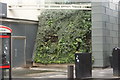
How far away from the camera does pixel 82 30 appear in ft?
65.9

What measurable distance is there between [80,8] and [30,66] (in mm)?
6216

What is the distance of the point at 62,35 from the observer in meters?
21.0

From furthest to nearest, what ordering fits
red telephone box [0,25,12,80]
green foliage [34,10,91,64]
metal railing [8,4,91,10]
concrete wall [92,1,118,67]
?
metal railing [8,4,91,10]
green foliage [34,10,91,64]
concrete wall [92,1,118,67]
red telephone box [0,25,12,80]

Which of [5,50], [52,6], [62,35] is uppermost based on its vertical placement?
[52,6]

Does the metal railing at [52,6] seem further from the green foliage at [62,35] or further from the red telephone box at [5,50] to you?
the red telephone box at [5,50]

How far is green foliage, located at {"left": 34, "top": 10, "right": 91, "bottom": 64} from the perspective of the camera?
2011 centimetres

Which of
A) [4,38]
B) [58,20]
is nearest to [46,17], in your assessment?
[58,20]

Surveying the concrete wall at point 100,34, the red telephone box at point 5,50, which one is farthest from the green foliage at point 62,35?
the red telephone box at point 5,50

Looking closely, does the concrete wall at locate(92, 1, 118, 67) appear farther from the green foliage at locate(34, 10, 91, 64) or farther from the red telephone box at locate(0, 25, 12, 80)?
the red telephone box at locate(0, 25, 12, 80)

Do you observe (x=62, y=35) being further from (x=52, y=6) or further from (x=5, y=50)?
(x=5, y=50)

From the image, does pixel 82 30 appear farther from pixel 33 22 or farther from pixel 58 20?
pixel 33 22

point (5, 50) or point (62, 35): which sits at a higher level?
point (62, 35)

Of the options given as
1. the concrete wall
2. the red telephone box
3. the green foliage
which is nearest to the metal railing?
the green foliage

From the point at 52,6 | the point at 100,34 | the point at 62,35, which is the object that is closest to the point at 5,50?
the point at 100,34
